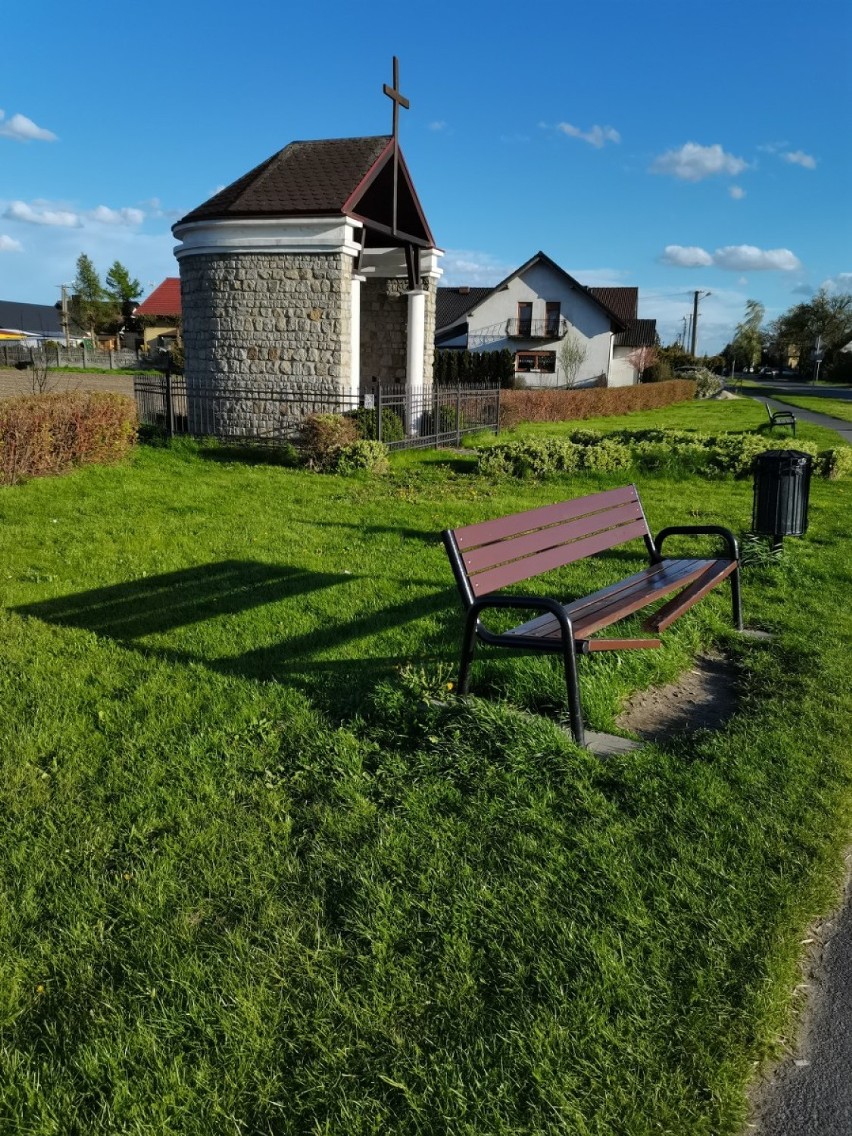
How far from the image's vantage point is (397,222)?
19.3 metres

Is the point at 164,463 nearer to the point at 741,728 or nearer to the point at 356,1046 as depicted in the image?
the point at 741,728

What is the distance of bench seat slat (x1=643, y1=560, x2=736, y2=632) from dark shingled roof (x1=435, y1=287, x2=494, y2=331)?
51.0 meters

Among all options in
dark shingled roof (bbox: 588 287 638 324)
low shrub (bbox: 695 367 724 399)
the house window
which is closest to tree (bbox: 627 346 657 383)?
dark shingled roof (bbox: 588 287 638 324)

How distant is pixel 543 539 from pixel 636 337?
56107 millimetres

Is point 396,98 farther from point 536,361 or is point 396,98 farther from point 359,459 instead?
point 536,361

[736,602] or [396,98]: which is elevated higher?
[396,98]

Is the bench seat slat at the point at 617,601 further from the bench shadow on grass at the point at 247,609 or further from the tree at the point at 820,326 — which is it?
the tree at the point at 820,326

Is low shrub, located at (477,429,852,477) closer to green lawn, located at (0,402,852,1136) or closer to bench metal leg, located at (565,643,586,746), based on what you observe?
green lawn, located at (0,402,852,1136)

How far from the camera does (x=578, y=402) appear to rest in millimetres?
32281

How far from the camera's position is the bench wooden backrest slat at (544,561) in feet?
13.9

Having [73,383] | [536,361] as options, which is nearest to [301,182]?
[73,383]

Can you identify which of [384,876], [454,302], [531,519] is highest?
[454,302]

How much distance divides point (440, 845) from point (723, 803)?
1.18 meters

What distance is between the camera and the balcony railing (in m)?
50.0
